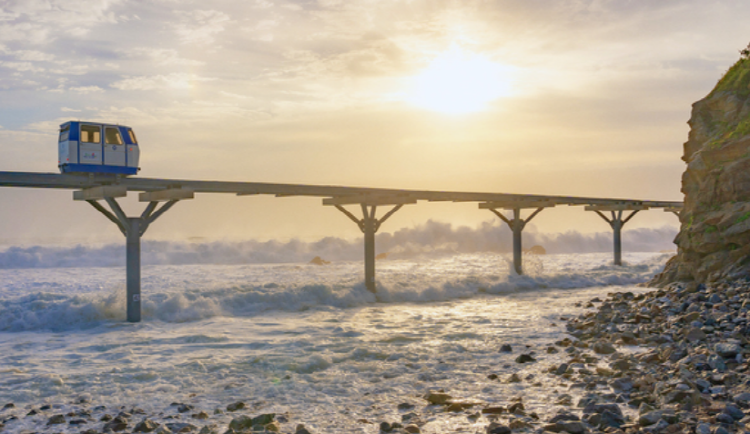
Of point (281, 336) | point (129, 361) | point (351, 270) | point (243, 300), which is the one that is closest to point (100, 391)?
point (129, 361)

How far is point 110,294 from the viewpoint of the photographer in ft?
46.2

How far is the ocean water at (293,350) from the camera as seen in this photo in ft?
21.7

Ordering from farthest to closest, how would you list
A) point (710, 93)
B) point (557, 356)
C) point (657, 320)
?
point (710, 93)
point (657, 320)
point (557, 356)

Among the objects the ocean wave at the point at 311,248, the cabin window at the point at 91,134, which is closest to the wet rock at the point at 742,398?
the cabin window at the point at 91,134

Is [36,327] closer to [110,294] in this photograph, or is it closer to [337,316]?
[110,294]

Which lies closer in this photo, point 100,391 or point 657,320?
point 100,391

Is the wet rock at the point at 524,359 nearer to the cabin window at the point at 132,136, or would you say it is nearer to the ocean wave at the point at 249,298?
the ocean wave at the point at 249,298

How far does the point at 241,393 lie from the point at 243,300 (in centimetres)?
831

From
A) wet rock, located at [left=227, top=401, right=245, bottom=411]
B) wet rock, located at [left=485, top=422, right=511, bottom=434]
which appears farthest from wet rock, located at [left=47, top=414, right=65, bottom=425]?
wet rock, located at [left=485, top=422, right=511, bottom=434]

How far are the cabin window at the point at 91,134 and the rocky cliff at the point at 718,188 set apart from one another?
1521cm

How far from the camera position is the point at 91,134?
1308cm

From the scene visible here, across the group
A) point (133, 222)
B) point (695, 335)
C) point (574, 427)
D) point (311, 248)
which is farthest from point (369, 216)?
point (311, 248)

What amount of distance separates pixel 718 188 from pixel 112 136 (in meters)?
15.5

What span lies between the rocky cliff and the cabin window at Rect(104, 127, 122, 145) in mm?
14876
